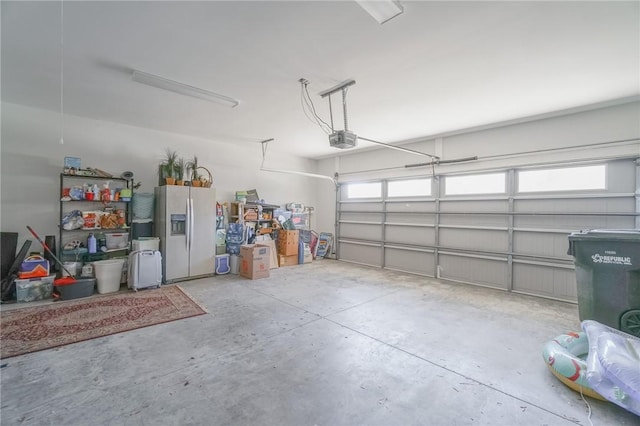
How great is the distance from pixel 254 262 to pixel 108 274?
2.33 meters

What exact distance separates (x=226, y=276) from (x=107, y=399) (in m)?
3.74

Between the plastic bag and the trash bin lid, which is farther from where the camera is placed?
the trash bin lid

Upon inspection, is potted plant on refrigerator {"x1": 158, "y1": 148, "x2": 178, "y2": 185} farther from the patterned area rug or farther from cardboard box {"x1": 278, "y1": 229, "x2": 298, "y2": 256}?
cardboard box {"x1": 278, "y1": 229, "x2": 298, "y2": 256}

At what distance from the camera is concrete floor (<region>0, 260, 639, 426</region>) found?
1.91 m

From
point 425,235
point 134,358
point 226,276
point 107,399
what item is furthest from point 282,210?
point 107,399

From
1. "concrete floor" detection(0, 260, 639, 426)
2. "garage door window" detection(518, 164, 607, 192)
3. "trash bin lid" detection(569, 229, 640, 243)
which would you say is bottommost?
"concrete floor" detection(0, 260, 639, 426)

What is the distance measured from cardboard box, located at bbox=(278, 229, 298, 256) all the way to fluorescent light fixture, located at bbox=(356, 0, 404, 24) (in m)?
5.29

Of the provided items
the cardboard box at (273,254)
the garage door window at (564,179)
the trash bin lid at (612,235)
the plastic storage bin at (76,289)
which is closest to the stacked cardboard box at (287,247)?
the cardboard box at (273,254)

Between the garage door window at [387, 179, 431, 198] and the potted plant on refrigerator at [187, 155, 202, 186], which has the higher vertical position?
the potted plant on refrigerator at [187, 155, 202, 186]

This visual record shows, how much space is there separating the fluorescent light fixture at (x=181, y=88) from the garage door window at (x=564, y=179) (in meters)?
5.04

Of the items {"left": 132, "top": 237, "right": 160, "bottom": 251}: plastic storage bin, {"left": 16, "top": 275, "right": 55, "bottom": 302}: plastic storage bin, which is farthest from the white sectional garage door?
{"left": 16, "top": 275, "right": 55, "bottom": 302}: plastic storage bin

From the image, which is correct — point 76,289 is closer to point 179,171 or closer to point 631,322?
point 179,171

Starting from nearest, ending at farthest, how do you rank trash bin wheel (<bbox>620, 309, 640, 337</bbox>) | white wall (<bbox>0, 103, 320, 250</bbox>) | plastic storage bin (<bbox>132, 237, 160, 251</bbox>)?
trash bin wheel (<bbox>620, 309, 640, 337</bbox>)
white wall (<bbox>0, 103, 320, 250</bbox>)
plastic storage bin (<bbox>132, 237, 160, 251</bbox>)

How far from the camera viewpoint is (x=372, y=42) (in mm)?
2650
